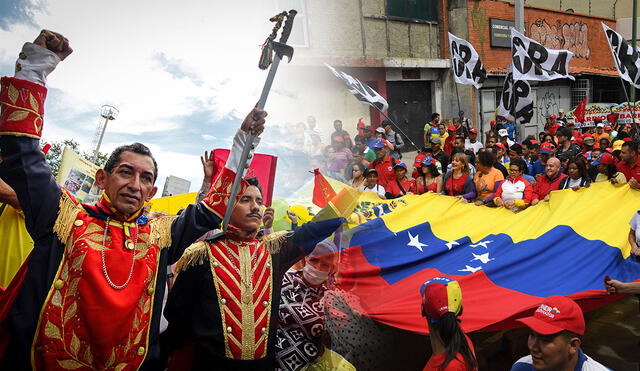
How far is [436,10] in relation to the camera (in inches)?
677

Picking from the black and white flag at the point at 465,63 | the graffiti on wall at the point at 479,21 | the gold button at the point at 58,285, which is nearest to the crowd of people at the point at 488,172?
the black and white flag at the point at 465,63

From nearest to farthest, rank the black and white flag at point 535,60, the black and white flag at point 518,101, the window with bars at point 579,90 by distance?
the black and white flag at point 535,60 < the black and white flag at point 518,101 < the window with bars at point 579,90

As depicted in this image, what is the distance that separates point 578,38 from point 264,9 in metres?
22.3

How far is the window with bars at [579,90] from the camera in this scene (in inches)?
876

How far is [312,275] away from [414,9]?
49.7 feet

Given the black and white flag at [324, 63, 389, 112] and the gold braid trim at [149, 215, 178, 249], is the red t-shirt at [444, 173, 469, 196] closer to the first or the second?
the black and white flag at [324, 63, 389, 112]

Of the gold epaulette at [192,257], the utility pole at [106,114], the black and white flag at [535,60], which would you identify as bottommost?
the gold epaulette at [192,257]

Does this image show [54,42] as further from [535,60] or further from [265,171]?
[535,60]

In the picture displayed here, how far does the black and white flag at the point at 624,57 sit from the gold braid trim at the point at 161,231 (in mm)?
8615

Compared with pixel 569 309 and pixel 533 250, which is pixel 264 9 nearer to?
pixel 569 309

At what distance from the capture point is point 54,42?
1.80 meters

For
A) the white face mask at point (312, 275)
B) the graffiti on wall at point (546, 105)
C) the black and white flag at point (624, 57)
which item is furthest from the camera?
the graffiti on wall at point (546, 105)

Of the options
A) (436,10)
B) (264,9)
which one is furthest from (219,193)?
(436,10)

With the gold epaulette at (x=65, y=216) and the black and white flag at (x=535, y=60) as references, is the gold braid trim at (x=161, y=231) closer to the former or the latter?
the gold epaulette at (x=65, y=216)
